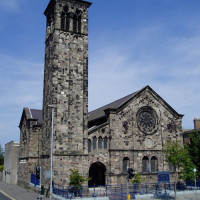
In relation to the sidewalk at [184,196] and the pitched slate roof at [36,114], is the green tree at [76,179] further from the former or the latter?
the pitched slate roof at [36,114]

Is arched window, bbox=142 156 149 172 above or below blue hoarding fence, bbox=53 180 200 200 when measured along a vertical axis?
above

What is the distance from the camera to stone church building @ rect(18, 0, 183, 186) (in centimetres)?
3284

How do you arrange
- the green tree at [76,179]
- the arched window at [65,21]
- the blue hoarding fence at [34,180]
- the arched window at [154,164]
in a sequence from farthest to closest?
the arched window at [154,164] < the arched window at [65,21] < the blue hoarding fence at [34,180] < the green tree at [76,179]

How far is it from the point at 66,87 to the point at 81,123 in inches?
195

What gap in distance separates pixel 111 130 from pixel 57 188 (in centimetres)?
1080

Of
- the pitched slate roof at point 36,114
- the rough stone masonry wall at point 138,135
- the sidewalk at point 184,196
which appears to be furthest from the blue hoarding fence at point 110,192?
the pitched slate roof at point 36,114

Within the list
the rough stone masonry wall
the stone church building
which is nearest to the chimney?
the stone church building

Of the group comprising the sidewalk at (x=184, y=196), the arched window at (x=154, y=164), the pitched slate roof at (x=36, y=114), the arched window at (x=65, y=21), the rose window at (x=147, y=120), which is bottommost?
the sidewalk at (x=184, y=196)

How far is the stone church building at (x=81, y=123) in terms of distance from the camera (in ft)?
108

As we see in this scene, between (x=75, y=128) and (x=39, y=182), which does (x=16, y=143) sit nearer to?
(x=39, y=182)

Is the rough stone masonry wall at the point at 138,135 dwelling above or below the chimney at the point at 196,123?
below

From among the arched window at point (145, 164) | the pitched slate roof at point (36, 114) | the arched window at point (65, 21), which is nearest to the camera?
the arched window at point (65, 21)

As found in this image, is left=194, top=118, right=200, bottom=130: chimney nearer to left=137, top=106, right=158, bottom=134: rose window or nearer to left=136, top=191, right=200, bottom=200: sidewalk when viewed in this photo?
left=137, top=106, right=158, bottom=134: rose window

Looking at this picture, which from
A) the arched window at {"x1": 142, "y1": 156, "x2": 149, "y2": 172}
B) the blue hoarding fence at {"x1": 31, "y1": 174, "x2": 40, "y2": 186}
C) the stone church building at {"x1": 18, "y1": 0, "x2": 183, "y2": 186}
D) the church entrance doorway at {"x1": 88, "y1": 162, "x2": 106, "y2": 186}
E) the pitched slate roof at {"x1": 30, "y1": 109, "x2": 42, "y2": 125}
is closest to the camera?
the stone church building at {"x1": 18, "y1": 0, "x2": 183, "y2": 186}
